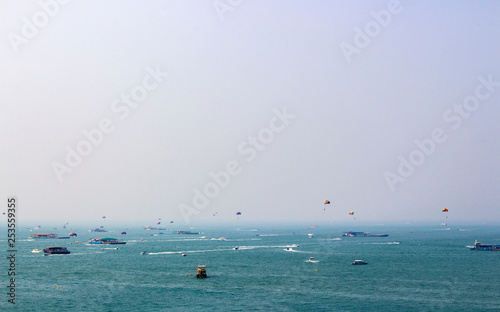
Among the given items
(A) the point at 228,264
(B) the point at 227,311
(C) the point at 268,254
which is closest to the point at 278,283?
(B) the point at 227,311

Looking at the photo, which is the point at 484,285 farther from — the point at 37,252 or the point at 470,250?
the point at 37,252

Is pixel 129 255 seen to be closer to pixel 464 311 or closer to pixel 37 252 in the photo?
pixel 37 252

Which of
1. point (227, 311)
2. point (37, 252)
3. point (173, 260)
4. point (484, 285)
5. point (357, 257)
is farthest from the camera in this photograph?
point (37, 252)

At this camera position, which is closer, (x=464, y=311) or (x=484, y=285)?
(x=464, y=311)

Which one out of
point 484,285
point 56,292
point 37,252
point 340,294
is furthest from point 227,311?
point 37,252

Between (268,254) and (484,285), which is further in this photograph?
(268,254)

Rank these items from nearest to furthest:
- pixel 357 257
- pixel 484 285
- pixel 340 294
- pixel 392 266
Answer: pixel 340 294
pixel 484 285
pixel 392 266
pixel 357 257

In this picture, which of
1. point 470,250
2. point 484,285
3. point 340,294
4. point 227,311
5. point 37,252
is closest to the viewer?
point 227,311

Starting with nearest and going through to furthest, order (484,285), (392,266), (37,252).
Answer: (484,285) < (392,266) < (37,252)
